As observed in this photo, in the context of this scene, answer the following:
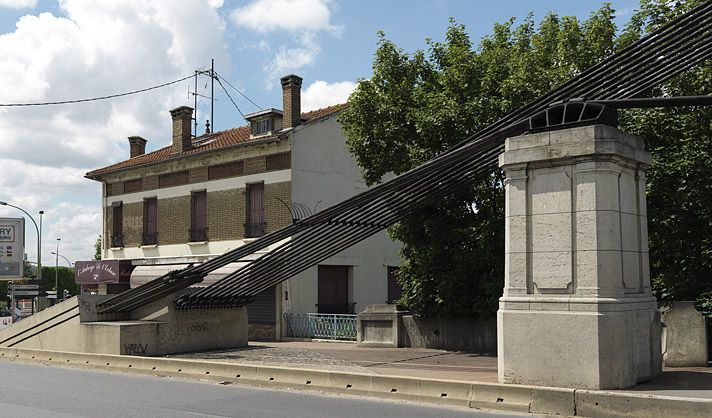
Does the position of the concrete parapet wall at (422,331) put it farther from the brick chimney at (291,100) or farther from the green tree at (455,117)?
the brick chimney at (291,100)

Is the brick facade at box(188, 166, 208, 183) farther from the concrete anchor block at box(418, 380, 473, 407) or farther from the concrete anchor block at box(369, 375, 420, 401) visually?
the concrete anchor block at box(418, 380, 473, 407)

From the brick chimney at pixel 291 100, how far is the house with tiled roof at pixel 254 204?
0.04 m

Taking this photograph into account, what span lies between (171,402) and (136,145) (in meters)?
29.7

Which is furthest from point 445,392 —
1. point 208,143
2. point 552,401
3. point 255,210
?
point 208,143

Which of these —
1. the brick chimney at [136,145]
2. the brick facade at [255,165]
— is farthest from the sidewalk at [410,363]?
the brick chimney at [136,145]

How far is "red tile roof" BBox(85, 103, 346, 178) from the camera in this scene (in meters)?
30.8

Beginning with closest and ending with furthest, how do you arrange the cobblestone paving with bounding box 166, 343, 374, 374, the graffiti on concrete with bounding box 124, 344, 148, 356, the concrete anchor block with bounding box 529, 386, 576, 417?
1. the concrete anchor block with bounding box 529, 386, 576, 417
2. the cobblestone paving with bounding box 166, 343, 374, 374
3. the graffiti on concrete with bounding box 124, 344, 148, 356

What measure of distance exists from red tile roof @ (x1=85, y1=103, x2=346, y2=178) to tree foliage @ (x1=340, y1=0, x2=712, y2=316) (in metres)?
8.60

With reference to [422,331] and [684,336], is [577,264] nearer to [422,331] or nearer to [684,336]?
[684,336]

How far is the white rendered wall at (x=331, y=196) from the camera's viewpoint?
27.9 metres

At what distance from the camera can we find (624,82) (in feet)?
42.6

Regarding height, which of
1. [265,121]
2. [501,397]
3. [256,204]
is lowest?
[501,397]

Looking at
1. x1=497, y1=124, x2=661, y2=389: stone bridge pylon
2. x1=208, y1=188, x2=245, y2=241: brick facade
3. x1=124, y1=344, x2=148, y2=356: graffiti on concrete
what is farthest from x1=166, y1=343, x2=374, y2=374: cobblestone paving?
x1=208, y1=188, x2=245, y2=241: brick facade

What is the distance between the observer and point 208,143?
33688 mm
